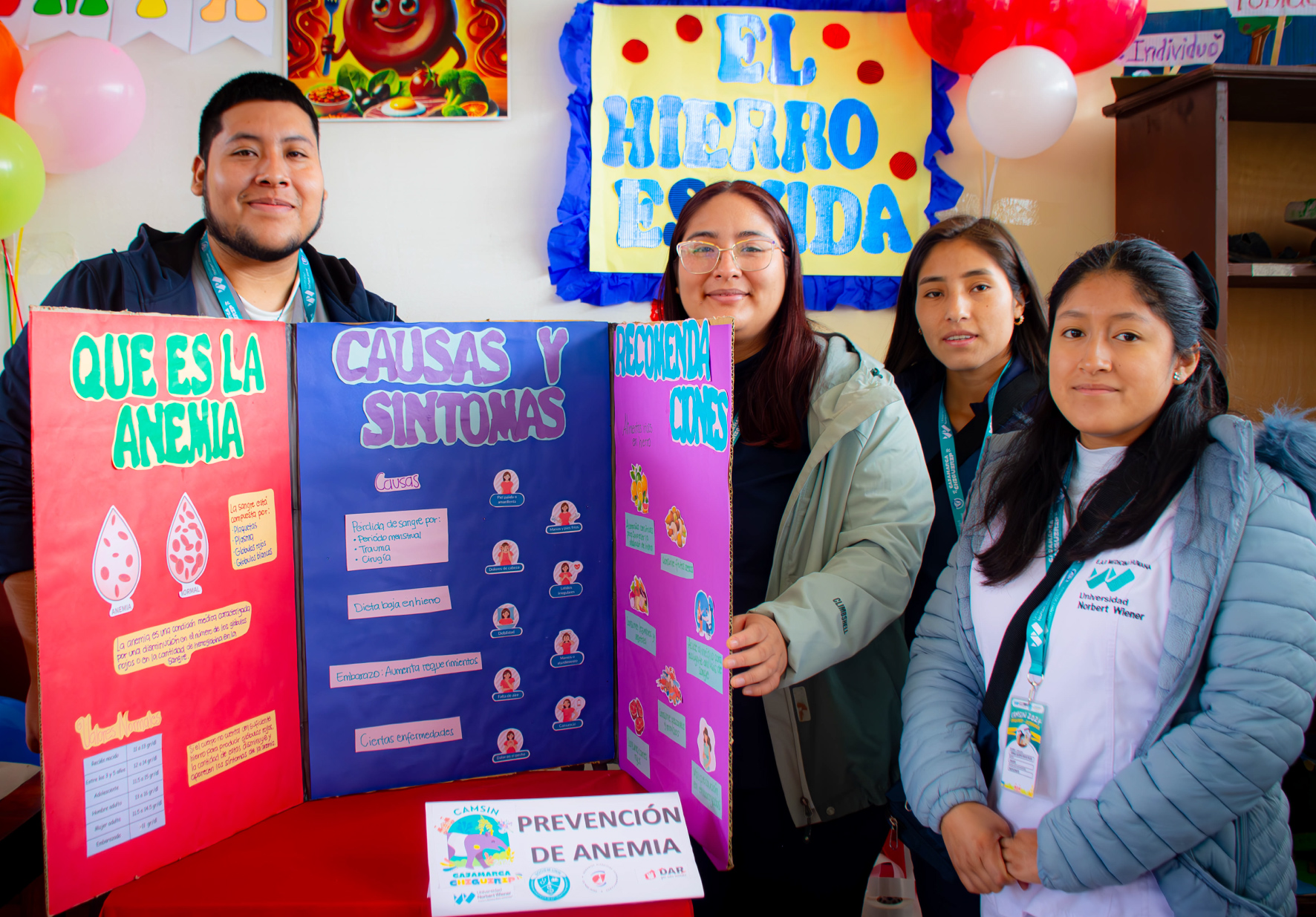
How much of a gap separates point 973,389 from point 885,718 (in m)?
0.82

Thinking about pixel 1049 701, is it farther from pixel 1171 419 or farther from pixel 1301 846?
pixel 1301 846

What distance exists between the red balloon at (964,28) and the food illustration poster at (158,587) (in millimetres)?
2264

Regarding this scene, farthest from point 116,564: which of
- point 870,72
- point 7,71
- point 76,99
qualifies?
point 870,72

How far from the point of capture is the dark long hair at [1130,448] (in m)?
1.03

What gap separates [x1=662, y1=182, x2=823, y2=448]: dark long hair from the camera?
51.3 inches

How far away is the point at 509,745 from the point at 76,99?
2.20 m

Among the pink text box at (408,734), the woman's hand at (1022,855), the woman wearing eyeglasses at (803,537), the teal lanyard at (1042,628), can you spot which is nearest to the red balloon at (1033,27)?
the woman wearing eyeglasses at (803,537)

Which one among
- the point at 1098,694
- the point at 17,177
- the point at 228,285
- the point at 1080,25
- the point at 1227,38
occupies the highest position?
the point at 1227,38

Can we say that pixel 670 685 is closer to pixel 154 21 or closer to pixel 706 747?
pixel 706 747

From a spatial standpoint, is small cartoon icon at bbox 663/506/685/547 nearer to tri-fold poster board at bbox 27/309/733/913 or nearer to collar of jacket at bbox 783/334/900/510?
tri-fold poster board at bbox 27/309/733/913

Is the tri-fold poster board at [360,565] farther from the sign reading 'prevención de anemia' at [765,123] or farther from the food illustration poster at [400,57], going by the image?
the food illustration poster at [400,57]

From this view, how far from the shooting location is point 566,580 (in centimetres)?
122

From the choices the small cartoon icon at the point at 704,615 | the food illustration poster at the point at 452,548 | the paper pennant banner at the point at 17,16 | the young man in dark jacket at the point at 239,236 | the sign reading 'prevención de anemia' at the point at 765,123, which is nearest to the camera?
the small cartoon icon at the point at 704,615

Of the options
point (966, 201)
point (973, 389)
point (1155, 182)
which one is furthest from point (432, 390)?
point (1155, 182)
